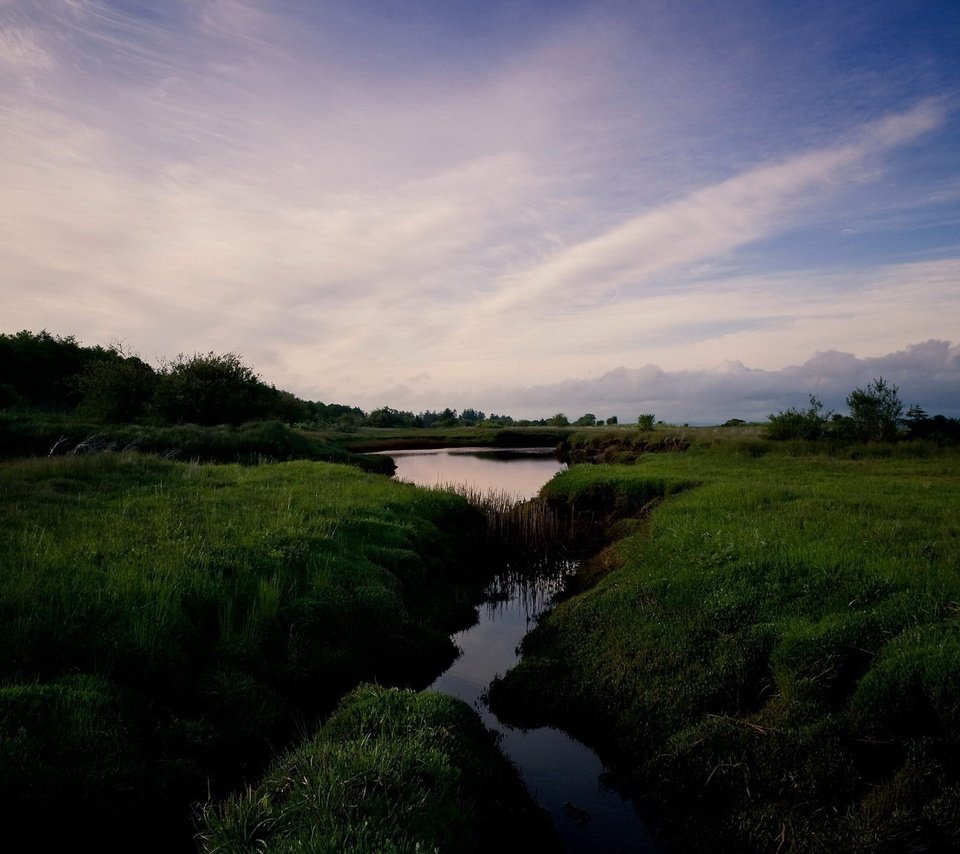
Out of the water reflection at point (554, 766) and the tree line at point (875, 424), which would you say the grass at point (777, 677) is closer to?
the water reflection at point (554, 766)

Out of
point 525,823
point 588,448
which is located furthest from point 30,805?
point 588,448

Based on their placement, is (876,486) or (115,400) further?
(115,400)

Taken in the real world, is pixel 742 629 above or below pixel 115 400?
below

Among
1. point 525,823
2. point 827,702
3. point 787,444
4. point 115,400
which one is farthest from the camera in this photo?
point 115,400

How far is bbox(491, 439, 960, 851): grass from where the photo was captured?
6.48m

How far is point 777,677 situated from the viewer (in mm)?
8141

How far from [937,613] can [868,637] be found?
1.13m

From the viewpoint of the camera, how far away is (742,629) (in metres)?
9.40

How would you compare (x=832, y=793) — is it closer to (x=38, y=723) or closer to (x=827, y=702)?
(x=827, y=702)

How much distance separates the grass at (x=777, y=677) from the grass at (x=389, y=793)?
2049mm

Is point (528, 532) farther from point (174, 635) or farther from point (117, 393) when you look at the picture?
point (117, 393)

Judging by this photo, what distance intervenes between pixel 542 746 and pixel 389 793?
444 cm

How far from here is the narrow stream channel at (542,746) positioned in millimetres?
7258

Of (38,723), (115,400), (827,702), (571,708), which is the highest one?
(115,400)
